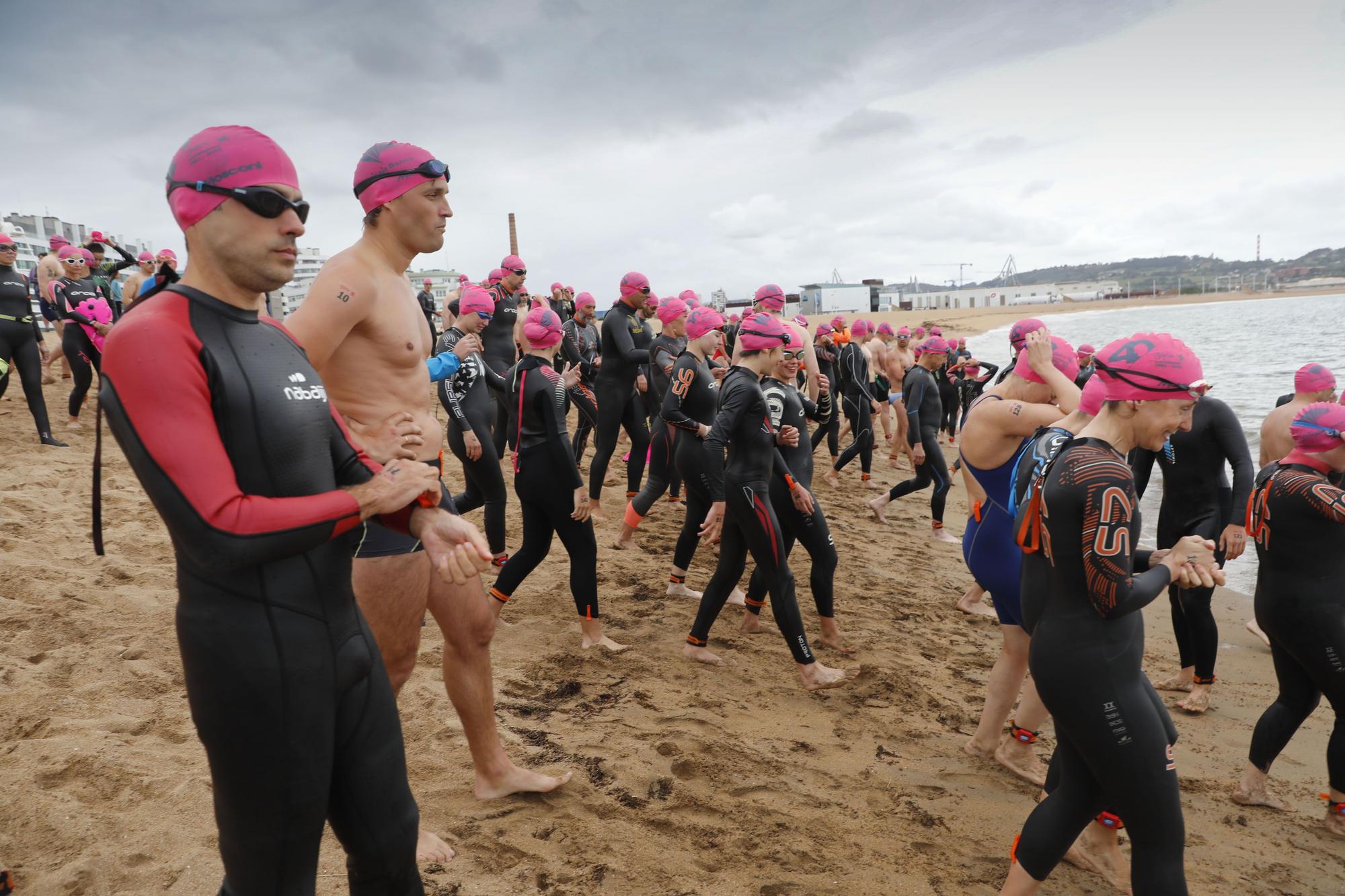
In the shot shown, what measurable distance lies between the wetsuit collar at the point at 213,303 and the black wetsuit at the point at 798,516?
150 inches

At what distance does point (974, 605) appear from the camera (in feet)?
21.9

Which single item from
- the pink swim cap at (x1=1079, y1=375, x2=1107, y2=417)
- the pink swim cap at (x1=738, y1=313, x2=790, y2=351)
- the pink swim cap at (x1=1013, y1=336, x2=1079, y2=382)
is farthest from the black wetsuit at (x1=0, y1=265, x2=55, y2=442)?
the pink swim cap at (x1=1079, y1=375, x2=1107, y2=417)

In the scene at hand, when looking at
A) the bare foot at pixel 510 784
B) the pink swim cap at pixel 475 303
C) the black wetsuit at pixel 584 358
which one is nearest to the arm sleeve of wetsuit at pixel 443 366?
the pink swim cap at pixel 475 303

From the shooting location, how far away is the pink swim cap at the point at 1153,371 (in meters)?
2.63

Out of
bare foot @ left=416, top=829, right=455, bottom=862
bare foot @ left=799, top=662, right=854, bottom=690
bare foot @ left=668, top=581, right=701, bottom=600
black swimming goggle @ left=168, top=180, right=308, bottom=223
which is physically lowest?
bare foot @ left=799, top=662, right=854, bottom=690

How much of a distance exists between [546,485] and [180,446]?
3.42 m

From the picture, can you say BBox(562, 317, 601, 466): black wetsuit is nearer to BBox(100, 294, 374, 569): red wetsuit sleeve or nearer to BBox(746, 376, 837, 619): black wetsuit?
BBox(746, 376, 837, 619): black wetsuit

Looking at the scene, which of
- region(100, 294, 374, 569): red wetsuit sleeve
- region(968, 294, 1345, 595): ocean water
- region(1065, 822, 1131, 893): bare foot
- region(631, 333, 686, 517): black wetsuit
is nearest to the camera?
region(100, 294, 374, 569): red wetsuit sleeve

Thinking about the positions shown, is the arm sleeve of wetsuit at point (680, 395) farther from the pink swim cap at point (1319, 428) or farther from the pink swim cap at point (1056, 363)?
the pink swim cap at point (1319, 428)

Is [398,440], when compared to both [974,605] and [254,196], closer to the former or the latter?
[254,196]

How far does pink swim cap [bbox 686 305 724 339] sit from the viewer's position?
6.58 meters

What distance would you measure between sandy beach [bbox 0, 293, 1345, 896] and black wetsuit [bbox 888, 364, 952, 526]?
300 centimetres

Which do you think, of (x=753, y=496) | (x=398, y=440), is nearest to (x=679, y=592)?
(x=753, y=496)

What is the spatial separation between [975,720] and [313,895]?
3943 millimetres
